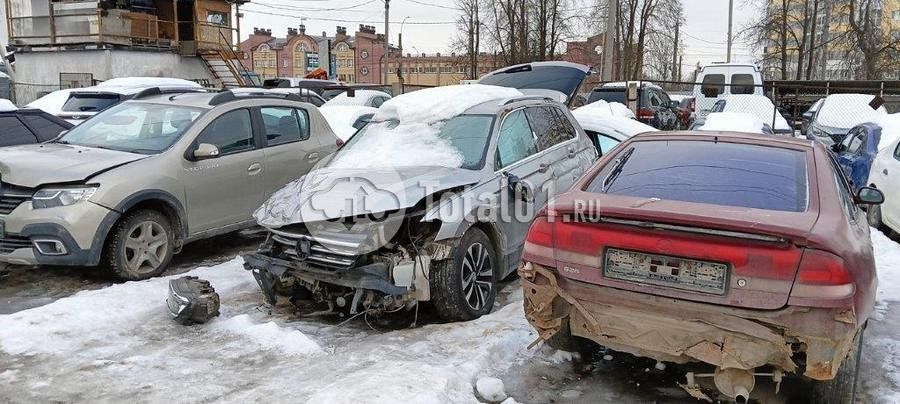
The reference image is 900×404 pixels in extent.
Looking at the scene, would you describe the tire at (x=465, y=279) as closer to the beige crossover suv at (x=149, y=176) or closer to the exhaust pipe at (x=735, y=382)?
the exhaust pipe at (x=735, y=382)

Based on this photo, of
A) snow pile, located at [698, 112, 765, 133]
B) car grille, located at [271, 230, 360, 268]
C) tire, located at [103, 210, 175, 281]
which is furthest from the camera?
snow pile, located at [698, 112, 765, 133]

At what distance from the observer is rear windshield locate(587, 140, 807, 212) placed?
11.7ft

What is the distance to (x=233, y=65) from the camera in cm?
2881

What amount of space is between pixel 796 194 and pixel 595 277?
3.91 ft

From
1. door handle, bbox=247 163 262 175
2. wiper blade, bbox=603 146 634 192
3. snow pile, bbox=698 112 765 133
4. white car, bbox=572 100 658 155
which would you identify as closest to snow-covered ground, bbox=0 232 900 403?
wiper blade, bbox=603 146 634 192

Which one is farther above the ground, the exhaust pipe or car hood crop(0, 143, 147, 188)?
car hood crop(0, 143, 147, 188)

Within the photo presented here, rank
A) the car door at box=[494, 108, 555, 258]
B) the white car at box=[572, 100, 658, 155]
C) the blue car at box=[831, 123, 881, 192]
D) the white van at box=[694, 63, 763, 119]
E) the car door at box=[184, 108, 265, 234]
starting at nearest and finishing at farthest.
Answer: the car door at box=[494, 108, 555, 258], the car door at box=[184, 108, 265, 234], the white car at box=[572, 100, 658, 155], the blue car at box=[831, 123, 881, 192], the white van at box=[694, 63, 763, 119]

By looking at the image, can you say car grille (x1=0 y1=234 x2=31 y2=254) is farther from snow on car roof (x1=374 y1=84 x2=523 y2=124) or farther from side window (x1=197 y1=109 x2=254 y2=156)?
snow on car roof (x1=374 y1=84 x2=523 y2=124)

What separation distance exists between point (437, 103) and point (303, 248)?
6.53ft

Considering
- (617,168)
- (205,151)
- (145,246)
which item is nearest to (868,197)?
(617,168)

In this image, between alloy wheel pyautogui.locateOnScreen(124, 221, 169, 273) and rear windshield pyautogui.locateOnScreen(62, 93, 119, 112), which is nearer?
alloy wheel pyautogui.locateOnScreen(124, 221, 169, 273)

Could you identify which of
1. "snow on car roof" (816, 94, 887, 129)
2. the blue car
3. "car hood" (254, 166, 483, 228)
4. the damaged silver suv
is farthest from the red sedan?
"snow on car roof" (816, 94, 887, 129)

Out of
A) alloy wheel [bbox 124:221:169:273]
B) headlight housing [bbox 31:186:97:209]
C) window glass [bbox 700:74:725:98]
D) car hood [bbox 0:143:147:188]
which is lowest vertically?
alloy wheel [bbox 124:221:169:273]

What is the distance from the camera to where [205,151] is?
6281 millimetres
